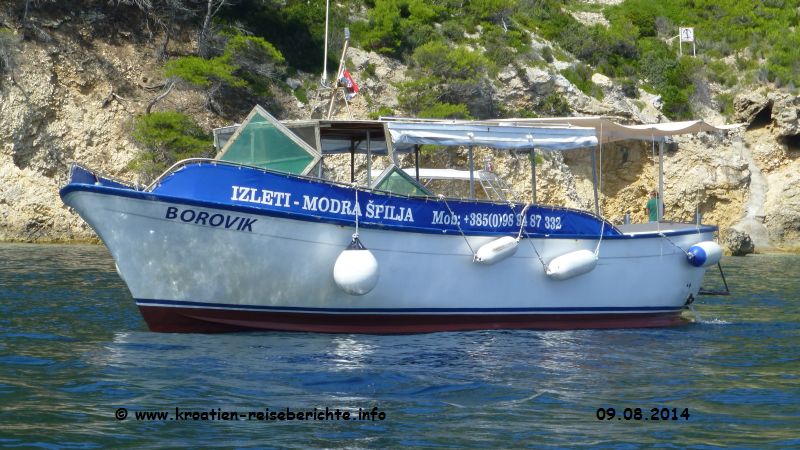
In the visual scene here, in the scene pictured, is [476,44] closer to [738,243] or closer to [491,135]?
[738,243]

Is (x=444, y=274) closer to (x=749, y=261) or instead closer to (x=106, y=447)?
(x=106, y=447)

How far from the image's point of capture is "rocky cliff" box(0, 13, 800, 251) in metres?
27.5

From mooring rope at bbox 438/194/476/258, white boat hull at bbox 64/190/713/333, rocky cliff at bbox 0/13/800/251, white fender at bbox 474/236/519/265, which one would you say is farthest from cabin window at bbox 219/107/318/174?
rocky cliff at bbox 0/13/800/251

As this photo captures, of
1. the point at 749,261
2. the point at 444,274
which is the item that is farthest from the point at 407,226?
the point at 749,261

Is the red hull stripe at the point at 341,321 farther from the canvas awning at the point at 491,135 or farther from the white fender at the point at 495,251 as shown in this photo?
the canvas awning at the point at 491,135

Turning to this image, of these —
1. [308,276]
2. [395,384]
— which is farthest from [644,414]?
[308,276]

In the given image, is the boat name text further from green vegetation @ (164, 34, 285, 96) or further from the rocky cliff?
green vegetation @ (164, 34, 285, 96)

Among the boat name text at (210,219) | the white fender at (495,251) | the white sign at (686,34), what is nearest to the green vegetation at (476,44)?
the white sign at (686,34)

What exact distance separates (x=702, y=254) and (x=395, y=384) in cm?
775

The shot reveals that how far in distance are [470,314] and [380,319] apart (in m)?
1.35

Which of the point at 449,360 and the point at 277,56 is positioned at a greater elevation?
the point at 277,56

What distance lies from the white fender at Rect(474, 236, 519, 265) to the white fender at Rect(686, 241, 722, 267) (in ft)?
13.2

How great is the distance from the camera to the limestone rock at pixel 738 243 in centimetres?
3038

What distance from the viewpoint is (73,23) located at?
30.1 meters
